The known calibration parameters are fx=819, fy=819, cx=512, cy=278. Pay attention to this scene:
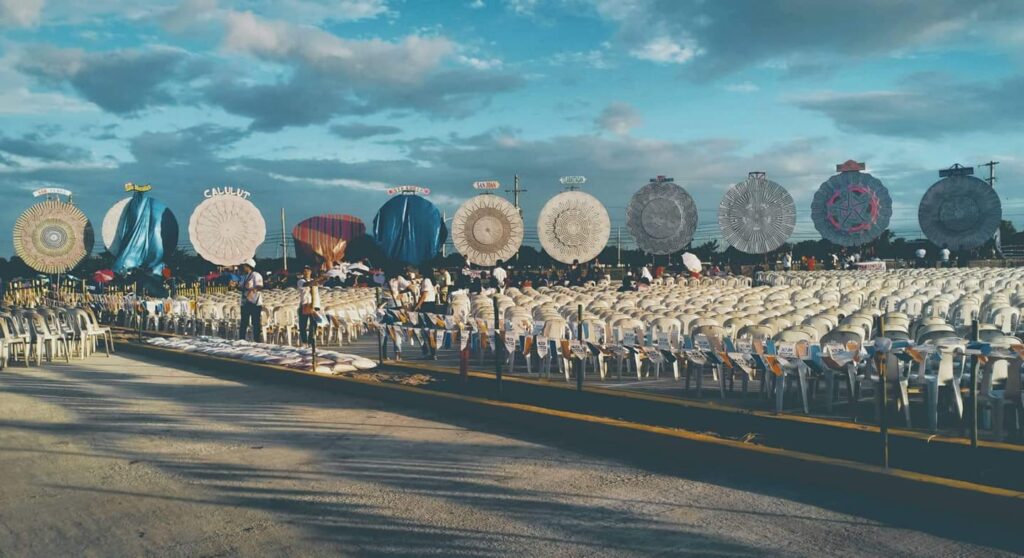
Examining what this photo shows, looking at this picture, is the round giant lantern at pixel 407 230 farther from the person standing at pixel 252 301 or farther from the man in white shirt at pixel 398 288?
the person standing at pixel 252 301

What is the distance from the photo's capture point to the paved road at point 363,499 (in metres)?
5.64

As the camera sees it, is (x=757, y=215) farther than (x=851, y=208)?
No

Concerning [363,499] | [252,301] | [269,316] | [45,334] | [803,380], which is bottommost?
[363,499]

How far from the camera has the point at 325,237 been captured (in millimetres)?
46688

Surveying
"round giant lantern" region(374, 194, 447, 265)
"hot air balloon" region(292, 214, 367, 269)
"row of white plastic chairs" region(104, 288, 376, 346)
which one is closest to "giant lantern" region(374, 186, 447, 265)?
"round giant lantern" region(374, 194, 447, 265)

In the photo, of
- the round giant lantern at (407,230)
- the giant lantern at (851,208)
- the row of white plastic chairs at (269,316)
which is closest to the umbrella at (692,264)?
the row of white plastic chairs at (269,316)

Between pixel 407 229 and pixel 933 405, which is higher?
pixel 407 229

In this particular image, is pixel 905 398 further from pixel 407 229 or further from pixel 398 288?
pixel 407 229

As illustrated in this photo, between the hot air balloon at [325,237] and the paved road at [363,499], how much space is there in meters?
36.5

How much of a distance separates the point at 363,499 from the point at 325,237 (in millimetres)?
41252

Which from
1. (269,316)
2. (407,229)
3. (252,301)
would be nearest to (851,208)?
(407,229)

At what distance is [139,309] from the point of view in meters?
24.1

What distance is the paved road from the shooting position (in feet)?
18.5

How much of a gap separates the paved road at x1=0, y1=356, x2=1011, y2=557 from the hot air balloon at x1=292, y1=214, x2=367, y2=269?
120 ft
